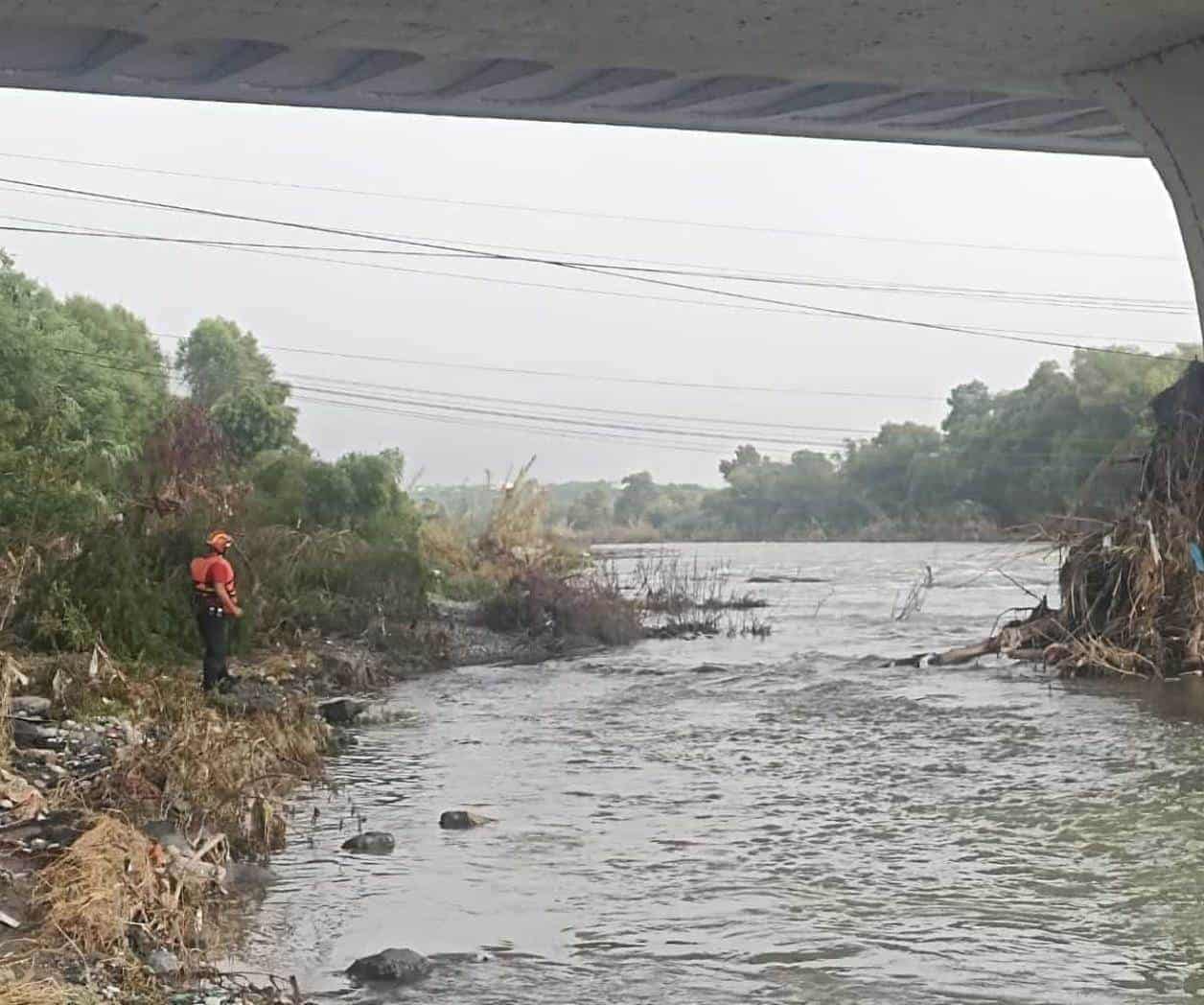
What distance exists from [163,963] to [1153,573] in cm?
2019

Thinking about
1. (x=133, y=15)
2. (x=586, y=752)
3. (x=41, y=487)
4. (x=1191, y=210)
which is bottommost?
(x=586, y=752)

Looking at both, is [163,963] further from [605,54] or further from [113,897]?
[605,54]

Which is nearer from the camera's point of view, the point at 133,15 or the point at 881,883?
the point at 133,15

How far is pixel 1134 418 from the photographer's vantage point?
10662cm

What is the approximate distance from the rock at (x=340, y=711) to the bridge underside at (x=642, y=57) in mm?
9344

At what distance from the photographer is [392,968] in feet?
31.1

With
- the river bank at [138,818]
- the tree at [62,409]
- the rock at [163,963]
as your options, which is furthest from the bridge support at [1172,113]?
the tree at [62,409]

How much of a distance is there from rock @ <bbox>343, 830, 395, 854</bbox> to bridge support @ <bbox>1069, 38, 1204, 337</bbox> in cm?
767

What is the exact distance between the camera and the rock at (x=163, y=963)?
8.97 metres

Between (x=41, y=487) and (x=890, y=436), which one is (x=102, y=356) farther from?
(x=890, y=436)

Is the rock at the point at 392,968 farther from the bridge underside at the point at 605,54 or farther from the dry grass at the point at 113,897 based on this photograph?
the bridge underside at the point at 605,54

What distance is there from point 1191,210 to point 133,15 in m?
7.97

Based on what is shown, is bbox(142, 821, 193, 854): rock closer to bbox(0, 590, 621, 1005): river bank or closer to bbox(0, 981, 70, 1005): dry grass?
bbox(0, 590, 621, 1005): river bank

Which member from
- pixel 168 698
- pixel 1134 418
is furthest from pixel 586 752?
pixel 1134 418
